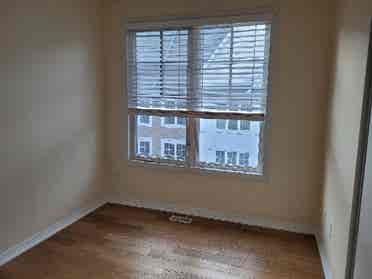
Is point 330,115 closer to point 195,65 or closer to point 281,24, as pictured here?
point 281,24

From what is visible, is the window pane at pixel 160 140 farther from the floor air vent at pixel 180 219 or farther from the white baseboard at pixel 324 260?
the white baseboard at pixel 324 260

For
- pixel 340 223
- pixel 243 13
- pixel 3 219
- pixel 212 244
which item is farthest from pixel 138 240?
pixel 243 13

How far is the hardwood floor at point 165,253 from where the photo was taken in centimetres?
242

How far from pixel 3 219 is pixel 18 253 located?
14.1 inches

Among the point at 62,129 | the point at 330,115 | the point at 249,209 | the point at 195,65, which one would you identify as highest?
the point at 195,65

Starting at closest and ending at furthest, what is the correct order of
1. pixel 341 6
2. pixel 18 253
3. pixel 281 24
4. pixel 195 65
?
pixel 341 6
pixel 18 253
pixel 281 24
pixel 195 65

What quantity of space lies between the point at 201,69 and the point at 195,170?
1.07m

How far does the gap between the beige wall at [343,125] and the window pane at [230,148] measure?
71 centimetres

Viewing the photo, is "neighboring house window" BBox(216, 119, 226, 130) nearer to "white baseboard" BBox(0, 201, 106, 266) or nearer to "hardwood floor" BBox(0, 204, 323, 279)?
"hardwood floor" BBox(0, 204, 323, 279)

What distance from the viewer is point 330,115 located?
2635mm

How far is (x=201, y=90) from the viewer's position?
10.6ft

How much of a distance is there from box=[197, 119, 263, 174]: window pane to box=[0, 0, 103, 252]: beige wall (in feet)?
4.01

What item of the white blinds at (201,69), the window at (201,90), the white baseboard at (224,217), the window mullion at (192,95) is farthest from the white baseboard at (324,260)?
the window mullion at (192,95)

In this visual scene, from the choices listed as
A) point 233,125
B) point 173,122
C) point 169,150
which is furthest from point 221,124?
point 169,150
